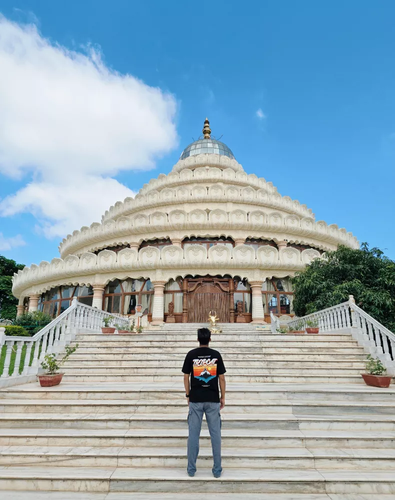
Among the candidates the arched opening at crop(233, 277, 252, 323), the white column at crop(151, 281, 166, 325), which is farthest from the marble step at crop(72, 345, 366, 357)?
the arched opening at crop(233, 277, 252, 323)

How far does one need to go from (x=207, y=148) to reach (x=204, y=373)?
37.3 meters

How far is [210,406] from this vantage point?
4312mm

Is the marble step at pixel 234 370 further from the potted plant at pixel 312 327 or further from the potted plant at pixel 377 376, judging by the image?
the potted plant at pixel 312 327

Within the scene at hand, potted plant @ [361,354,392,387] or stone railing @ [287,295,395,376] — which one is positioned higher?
stone railing @ [287,295,395,376]

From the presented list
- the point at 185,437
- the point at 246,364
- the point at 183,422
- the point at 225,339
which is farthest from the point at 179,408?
the point at 225,339

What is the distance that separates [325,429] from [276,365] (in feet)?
→ 12.8

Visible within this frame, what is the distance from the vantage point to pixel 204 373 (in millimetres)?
4395

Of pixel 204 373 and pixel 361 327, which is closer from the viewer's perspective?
pixel 204 373

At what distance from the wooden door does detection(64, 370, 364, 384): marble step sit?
36.3 ft

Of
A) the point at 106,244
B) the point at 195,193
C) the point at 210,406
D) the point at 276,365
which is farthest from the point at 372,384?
the point at 106,244

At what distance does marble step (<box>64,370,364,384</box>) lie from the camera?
879 cm

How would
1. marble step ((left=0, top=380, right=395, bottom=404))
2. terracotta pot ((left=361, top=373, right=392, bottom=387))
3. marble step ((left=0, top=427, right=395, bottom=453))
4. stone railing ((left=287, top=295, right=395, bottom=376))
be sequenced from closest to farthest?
marble step ((left=0, top=427, right=395, bottom=453))
marble step ((left=0, top=380, right=395, bottom=404))
terracotta pot ((left=361, top=373, right=392, bottom=387))
stone railing ((left=287, top=295, right=395, bottom=376))

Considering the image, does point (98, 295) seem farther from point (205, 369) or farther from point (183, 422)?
point (205, 369)

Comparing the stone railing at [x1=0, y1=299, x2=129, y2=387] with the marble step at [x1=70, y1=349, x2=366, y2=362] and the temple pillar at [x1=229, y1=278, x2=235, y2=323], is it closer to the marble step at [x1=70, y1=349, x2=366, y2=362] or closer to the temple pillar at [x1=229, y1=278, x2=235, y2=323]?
the marble step at [x1=70, y1=349, x2=366, y2=362]
